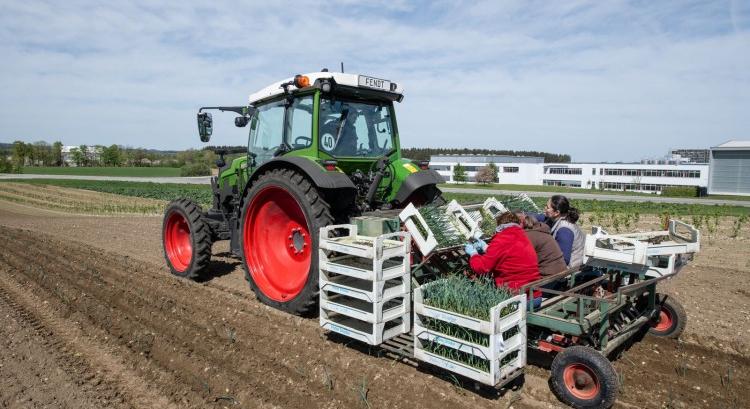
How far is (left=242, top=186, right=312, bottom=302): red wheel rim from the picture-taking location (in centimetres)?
583

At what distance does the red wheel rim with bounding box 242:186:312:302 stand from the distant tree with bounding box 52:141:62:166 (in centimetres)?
11227

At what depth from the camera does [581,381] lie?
3744mm

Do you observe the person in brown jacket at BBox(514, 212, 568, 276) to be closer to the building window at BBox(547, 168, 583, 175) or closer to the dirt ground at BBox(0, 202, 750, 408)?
the dirt ground at BBox(0, 202, 750, 408)

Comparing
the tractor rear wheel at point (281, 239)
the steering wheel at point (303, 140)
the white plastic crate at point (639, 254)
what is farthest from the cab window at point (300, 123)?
the white plastic crate at point (639, 254)

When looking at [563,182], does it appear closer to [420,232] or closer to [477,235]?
[477,235]

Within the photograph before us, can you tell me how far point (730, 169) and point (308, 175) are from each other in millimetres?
60226

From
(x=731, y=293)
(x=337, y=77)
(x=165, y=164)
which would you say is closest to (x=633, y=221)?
(x=731, y=293)

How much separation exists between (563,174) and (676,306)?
3051 inches

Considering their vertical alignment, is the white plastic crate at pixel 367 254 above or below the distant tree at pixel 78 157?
below

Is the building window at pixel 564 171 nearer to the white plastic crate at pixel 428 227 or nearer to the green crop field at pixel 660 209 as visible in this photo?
the green crop field at pixel 660 209

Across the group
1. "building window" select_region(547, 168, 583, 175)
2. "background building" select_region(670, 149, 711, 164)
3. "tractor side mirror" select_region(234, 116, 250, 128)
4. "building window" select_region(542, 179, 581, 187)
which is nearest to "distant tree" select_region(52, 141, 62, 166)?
"building window" select_region(542, 179, 581, 187)

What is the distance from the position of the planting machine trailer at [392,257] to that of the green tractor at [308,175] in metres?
0.02

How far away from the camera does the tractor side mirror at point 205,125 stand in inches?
275

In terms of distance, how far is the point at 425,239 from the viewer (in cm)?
474
